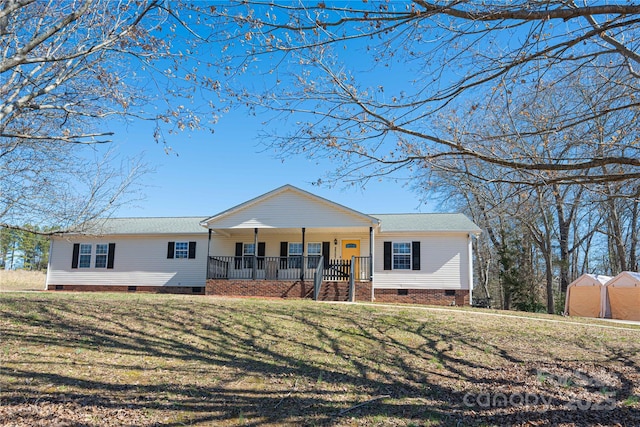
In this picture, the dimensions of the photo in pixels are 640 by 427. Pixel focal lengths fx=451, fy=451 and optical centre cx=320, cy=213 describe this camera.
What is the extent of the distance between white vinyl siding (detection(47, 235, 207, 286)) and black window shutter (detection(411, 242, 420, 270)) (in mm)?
9272

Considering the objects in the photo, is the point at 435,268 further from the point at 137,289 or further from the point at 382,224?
the point at 137,289

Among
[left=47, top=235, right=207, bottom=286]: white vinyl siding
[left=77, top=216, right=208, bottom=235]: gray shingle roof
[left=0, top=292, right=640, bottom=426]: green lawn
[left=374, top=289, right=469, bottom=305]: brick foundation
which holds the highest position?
[left=77, top=216, right=208, bottom=235]: gray shingle roof

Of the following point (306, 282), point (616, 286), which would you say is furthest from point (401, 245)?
point (616, 286)

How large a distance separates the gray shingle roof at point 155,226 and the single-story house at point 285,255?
6 centimetres

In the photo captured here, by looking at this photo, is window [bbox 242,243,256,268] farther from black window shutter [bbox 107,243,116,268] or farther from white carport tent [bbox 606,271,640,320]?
white carport tent [bbox 606,271,640,320]

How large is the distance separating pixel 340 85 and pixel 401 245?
1438 cm

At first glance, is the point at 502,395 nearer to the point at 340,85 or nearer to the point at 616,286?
the point at 340,85

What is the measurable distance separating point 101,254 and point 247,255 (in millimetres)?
7278

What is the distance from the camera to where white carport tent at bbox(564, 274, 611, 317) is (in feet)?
61.8

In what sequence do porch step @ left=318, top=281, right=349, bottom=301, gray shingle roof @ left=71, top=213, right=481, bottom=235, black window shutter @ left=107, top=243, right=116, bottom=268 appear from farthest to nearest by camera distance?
black window shutter @ left=107, top=243, right=116, bottom=268 < gray shingle roof @ left=71, top=213, right=481, bottom=235 < porch step @ left=318, top=281, right=349, bottom=301

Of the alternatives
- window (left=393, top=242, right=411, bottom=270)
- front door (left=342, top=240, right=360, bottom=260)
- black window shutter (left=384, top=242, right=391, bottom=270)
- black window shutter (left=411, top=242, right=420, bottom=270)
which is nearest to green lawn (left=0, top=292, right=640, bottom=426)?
black window shutter (left=411, top=242, right=420, bottom=270)

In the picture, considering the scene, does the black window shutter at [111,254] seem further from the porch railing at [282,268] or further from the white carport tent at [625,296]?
the white carport tent at [625,296]

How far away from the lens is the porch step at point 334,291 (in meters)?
17.0

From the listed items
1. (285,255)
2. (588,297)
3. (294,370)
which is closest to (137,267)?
(285,255)
